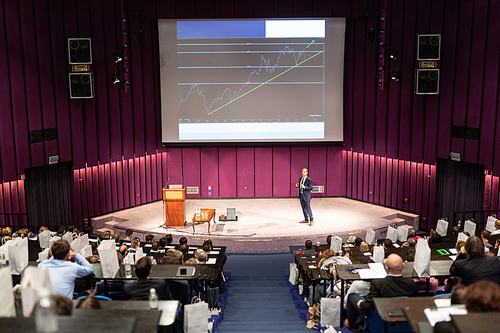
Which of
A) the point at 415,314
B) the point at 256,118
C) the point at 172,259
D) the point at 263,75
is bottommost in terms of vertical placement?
the point at 172,259

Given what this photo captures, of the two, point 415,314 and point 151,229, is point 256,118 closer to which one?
point 151,229

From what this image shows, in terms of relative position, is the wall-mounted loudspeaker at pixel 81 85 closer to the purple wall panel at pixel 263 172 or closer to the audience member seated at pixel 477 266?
the purple wall panel at pixel 263 172

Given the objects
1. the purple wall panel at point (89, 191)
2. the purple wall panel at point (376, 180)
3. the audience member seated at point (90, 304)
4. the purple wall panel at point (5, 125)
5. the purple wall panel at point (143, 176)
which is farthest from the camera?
the purple wall panel at point (143, 176)

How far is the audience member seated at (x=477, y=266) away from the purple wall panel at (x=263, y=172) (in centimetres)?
963

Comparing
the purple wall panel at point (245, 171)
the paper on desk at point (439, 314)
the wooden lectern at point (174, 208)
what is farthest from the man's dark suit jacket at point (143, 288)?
the purple wall panel at point (245, 171)

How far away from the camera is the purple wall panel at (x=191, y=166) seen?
13.9m

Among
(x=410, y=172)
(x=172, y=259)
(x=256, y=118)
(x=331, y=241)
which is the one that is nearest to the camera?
(x=172, y=259)

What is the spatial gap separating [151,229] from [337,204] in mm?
5446

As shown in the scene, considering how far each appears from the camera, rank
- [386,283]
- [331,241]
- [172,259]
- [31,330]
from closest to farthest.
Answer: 1. [31,330]
2. [386,283]
3. [172,259]
4. [331,241]

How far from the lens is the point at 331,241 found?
323 inches

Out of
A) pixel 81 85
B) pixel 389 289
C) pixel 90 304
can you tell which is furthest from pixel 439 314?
pixel 81 85

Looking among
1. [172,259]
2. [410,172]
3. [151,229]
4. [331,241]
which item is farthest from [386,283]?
[410,172]

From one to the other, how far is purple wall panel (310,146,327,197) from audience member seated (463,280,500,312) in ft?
36.7

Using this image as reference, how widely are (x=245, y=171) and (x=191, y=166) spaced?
1.64m
